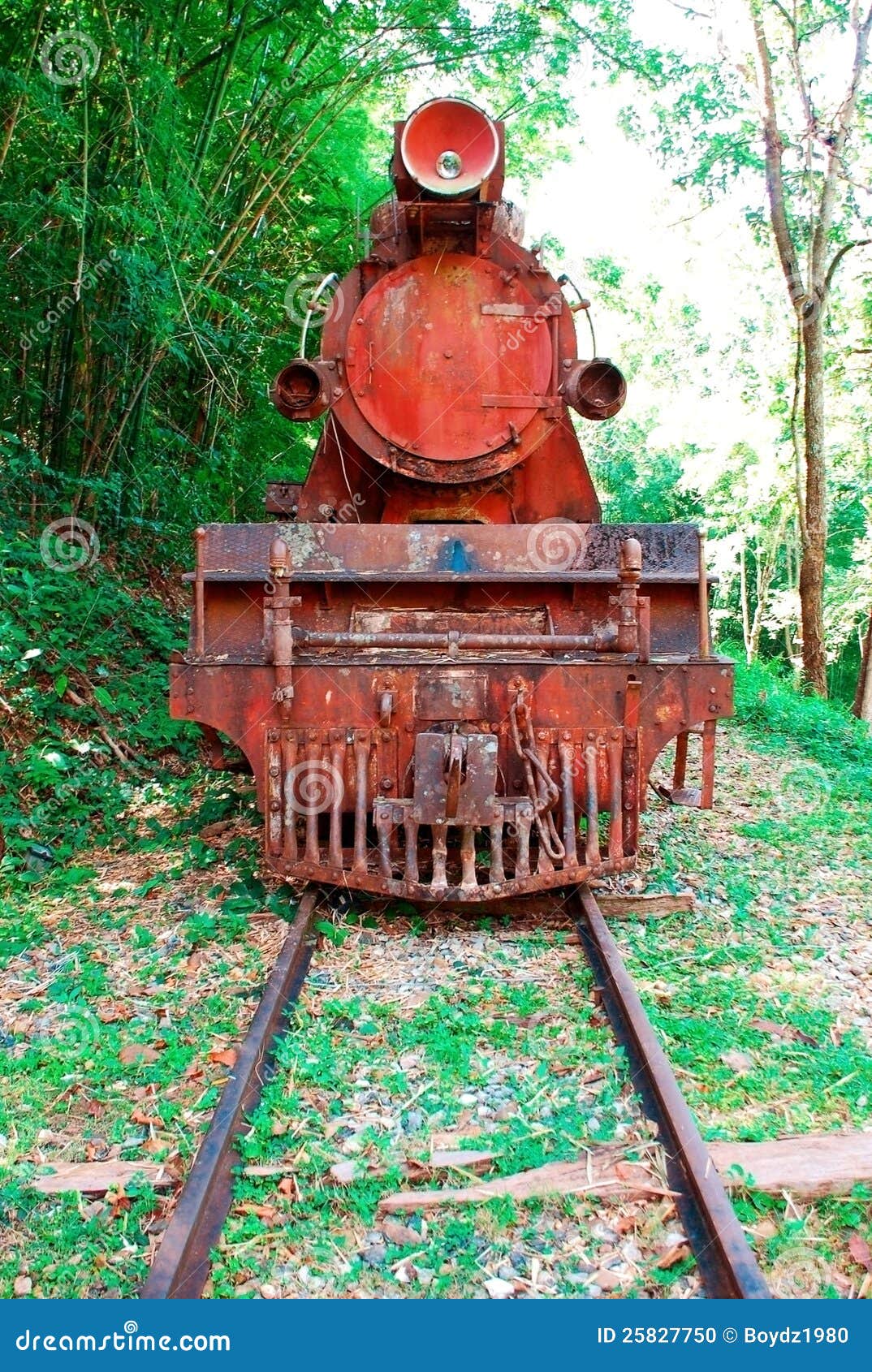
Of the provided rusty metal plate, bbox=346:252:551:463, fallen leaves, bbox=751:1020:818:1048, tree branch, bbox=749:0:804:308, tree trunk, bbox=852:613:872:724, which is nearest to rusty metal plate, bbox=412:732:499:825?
fallen leaves, bbox=751:1020:818:1048

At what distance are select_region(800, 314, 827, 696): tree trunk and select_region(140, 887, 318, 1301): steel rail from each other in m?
9.14

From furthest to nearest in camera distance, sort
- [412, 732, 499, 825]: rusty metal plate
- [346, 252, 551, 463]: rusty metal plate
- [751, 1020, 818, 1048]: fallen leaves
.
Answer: [346, 252, 551, 463]: rusty metal plate, [412, 732, 499, 825]: rusty metal plate, [751, 1020, 818, 1048]: fallen leaves

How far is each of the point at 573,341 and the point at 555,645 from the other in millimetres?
1943

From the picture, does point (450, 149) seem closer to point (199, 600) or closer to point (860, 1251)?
point (199, 600)

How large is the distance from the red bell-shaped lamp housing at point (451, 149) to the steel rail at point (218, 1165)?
3737mm

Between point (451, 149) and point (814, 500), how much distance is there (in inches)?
→ 289

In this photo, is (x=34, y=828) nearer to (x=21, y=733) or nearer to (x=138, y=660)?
(x=21, y=733)

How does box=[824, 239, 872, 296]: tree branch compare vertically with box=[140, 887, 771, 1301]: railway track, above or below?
above

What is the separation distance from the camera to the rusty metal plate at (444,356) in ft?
15.9

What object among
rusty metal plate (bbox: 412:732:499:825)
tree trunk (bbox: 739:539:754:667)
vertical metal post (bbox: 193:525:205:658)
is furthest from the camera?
tree trunk (bbox: 739:539:754:667)

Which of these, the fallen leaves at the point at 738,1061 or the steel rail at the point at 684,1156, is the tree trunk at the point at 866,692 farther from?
the fallen leaves at the point at 738,1061

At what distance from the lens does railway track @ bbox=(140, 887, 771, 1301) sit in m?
1.92

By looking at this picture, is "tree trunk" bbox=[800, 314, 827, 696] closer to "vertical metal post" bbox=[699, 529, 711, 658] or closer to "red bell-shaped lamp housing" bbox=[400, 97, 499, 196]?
"red bell-shaped lamp housing" bbox=[400, 97, 499, 196]

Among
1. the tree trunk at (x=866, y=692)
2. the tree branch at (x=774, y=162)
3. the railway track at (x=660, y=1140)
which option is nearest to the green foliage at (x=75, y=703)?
the railway track at (x=660, y=1140)
